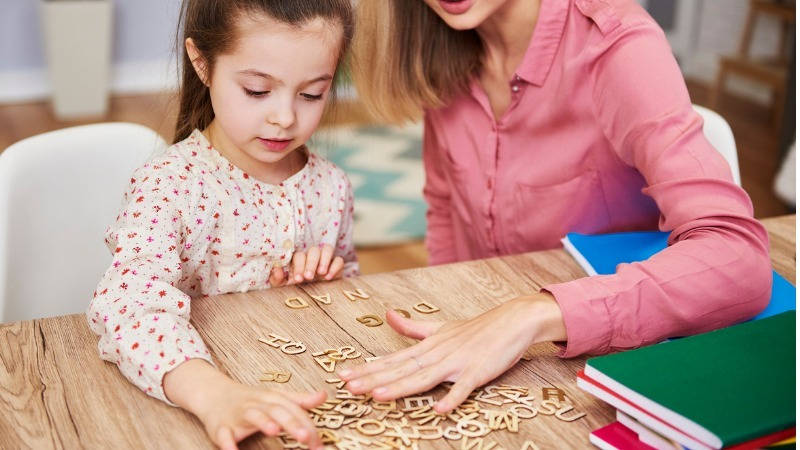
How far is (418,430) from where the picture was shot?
3.15 ft

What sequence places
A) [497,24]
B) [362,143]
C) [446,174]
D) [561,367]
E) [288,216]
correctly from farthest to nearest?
[362,143] → [446,174] → [497,24] → [288,216] → [561,367]

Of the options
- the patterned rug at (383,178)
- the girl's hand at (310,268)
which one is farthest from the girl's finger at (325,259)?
the patterned rug at (383,178)

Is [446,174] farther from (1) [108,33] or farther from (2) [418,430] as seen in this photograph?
(1) [108,33]

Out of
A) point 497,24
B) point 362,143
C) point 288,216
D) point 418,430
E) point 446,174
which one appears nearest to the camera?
point 418,430

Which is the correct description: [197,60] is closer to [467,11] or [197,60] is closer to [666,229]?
[467,11]

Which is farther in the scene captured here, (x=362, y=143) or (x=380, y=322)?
(x=362, y=143)

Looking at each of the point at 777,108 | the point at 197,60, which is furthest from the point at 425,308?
the point at 777,108

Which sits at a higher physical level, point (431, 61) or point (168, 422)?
point (431, 61)

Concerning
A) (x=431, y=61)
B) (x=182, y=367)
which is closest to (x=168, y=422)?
(x=182, y=367)

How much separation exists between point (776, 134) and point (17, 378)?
4.50 metres

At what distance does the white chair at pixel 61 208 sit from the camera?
141 cm

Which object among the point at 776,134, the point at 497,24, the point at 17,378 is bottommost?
the point at 776,134

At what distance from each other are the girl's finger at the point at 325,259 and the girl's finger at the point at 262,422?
466 mm

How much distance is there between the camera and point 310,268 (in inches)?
53.3
